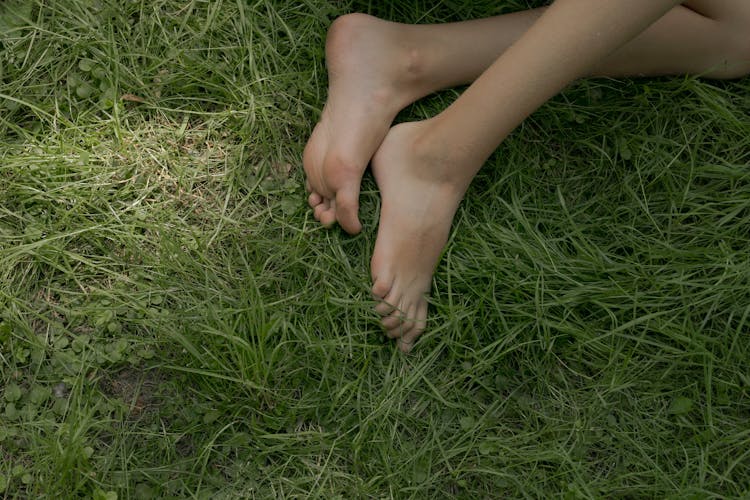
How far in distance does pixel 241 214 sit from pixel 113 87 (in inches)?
18.5

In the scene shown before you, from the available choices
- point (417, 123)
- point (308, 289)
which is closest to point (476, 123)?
point (417, 123)

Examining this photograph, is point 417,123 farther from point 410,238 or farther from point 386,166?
point 410,238

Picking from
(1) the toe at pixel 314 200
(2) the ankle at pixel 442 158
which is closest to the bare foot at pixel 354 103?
(1) the toe at pixel 314 200

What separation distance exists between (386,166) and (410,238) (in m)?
0.20

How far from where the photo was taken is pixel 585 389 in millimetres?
1798

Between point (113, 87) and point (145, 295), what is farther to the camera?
point (113, 87)

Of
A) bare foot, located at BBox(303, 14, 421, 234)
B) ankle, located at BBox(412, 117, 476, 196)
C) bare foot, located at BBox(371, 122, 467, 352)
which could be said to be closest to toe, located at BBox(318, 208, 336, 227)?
bare foot, located at BBox(303, 14, 421, 234)

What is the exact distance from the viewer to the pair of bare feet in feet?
5.77

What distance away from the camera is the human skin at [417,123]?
1.71 m

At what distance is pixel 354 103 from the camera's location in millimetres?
1826

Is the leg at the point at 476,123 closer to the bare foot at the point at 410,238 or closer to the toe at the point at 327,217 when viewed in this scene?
the bare foot at the point at 410,238

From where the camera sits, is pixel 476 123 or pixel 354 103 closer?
pixel 476 123

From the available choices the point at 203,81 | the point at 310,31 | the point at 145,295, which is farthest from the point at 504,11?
the point at 145,295

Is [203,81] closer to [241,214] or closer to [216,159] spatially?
[216,159]
